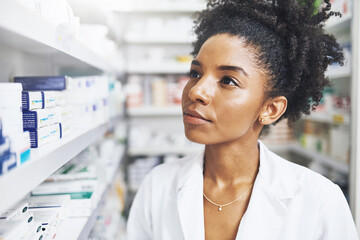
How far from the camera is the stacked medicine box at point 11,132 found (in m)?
0.64

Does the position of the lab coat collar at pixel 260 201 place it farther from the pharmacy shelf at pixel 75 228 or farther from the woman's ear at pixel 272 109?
the pharmacy shelf at pixel 75 228

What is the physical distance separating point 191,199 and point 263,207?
0.30m

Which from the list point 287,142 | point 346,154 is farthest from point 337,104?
point 287,142

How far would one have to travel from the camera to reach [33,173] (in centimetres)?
70

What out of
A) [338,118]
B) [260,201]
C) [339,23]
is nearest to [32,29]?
[260,201]

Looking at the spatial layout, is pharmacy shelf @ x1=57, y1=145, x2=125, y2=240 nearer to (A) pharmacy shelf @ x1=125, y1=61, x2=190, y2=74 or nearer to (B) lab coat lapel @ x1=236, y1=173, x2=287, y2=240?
(B) lab coat lapel @ x1=236, y1=173, x2=287, y2=240

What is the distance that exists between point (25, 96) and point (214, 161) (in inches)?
32.2

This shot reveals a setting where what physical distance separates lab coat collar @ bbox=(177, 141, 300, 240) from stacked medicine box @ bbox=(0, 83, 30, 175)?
2.32 ft

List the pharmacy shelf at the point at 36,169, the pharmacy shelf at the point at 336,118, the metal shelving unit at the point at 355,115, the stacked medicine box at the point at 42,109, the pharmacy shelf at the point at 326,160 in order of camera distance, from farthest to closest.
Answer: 1. the pharmacy shelf at the point at 326,160
2. the pharmacy shelf at the point at 336,118
3. the metal shelving unit at the point at 355,115
4. the stacked medicine box at the point at 42,109
5. the pharmacy shelf at the point at 36,169

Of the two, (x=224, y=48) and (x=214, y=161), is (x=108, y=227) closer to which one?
(x=214, y=161)

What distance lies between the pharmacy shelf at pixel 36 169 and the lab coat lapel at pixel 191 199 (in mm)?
465

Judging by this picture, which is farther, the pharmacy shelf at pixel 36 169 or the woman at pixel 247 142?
the woman at pixel 247 142

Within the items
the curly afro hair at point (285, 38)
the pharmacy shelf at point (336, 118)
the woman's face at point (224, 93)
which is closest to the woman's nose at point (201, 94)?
the woman's face at point (224, 93)

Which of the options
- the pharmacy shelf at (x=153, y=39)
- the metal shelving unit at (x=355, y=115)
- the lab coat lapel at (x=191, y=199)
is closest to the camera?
the lab coat lapel at (x=191, y=199)
